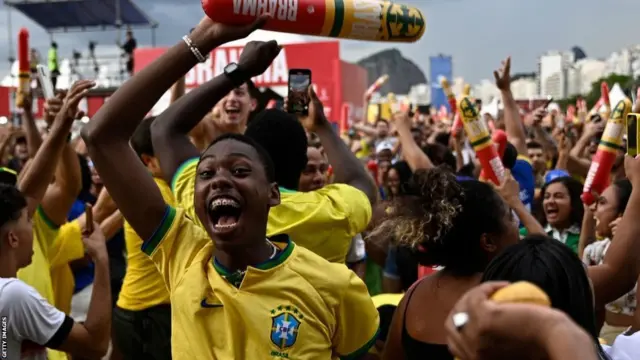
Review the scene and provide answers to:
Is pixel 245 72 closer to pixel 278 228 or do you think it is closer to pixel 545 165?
pixel 278 228

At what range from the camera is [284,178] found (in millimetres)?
3264

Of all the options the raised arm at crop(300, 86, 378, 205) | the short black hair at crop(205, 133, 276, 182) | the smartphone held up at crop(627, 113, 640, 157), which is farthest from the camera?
the raised arm at crop(300, 86, 378, 205)

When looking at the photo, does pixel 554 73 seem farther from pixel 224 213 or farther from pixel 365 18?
pixel 224 213

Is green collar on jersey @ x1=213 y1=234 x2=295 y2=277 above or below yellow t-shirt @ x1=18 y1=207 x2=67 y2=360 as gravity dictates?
above

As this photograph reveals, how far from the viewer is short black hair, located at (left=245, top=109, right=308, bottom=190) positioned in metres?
3.22

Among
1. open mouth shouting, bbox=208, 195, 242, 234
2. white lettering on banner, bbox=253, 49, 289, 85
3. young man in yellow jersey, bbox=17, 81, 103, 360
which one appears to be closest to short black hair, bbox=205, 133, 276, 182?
open mouth shouting, bbox=208, 195, 242, 234

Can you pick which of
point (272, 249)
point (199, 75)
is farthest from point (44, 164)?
point (199, 75)

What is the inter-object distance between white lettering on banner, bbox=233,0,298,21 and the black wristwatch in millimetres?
343

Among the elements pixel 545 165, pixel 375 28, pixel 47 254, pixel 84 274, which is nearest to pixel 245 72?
pixel 375 28

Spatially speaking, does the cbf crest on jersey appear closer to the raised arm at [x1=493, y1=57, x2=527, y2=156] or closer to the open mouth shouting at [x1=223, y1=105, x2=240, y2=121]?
the open mouth shouting at [x1=223, y1=105, x2=240, y2=121]

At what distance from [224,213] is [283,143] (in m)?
0.81

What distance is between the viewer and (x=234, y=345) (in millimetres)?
2369

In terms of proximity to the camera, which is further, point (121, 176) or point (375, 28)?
point (375, 28)

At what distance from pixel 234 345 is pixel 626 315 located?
2449mm
